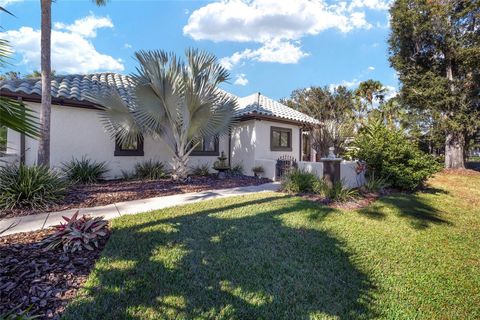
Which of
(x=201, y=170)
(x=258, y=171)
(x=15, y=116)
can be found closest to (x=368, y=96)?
(x=258, y=171)

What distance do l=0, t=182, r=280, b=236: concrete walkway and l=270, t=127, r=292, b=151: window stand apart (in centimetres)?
493

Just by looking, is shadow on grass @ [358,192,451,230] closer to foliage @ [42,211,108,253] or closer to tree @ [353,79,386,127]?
foliage @ [42,211,108,253]

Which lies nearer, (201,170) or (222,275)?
(222,275)

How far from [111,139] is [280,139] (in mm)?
8234

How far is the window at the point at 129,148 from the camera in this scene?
10.1 metres

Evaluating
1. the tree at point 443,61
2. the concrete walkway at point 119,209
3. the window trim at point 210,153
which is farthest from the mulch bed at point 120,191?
the tree at point 443,61

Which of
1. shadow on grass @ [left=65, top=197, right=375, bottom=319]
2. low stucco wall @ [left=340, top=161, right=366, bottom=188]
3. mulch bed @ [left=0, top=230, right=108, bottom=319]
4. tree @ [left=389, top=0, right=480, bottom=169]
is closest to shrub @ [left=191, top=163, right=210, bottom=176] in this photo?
low stucco wall @ [left=340, top=161, right=366, bottom=188]

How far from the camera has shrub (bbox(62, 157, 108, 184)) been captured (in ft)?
28.0

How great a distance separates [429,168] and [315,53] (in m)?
14.5

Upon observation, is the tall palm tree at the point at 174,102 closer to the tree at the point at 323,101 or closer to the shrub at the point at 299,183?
the shrub at the point at 299,183

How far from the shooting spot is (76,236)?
361 cm

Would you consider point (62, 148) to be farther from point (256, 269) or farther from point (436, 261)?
point (436, 261)

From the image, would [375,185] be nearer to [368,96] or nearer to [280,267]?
[280,267]

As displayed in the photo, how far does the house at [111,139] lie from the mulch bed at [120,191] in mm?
2039
